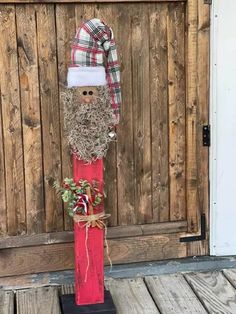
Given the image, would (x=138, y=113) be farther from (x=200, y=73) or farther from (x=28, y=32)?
(x=28, y=32)

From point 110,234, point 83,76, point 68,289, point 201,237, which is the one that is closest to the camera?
point 83,76

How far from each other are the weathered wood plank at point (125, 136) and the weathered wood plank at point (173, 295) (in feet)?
1.19

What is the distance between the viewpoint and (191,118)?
338 centimetres

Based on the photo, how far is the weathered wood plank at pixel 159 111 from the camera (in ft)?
10.8

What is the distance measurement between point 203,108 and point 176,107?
0.15 m

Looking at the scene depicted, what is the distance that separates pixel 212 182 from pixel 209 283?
0.56 m

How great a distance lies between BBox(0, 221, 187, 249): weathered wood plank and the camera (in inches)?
128

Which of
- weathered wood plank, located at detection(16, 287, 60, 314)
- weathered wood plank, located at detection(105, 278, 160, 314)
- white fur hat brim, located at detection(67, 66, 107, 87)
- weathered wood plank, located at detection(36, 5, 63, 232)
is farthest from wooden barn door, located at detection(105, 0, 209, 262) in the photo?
white fur hat brim, located at detection(67, 66, 107, 87)

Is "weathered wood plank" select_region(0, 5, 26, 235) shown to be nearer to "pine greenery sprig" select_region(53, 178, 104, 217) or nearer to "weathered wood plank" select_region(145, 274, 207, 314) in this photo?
"pine greenery sprig" select_region(53, 178, 104, 217)

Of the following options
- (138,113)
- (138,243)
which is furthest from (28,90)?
(138,243)

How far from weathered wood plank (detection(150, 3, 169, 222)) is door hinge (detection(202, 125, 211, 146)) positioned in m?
0.21

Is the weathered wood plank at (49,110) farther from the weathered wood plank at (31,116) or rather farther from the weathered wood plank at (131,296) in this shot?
the weathered wood plank at (131,296)

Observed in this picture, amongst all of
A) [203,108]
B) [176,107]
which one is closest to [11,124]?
[176,107]

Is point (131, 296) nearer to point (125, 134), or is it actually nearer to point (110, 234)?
point (110, 234)
